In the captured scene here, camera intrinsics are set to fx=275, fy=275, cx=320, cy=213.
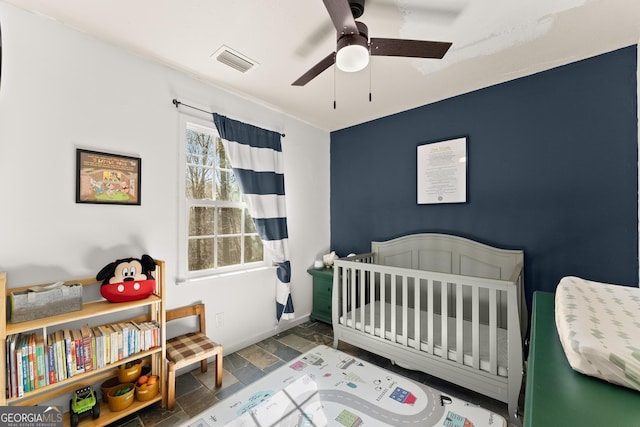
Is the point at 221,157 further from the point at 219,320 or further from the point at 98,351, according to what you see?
the point at 98,351

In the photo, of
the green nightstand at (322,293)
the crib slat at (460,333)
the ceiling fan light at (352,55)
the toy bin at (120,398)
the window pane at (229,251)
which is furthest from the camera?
the green nightstand at (322,293)

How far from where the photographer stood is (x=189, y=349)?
6.45 feet

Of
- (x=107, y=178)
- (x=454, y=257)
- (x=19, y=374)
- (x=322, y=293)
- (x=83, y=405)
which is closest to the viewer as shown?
(x=19, y=374)

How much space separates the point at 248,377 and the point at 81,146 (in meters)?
1.99

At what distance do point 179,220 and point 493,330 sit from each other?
2.36 m

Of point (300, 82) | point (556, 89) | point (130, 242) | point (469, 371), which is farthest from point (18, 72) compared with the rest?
point (556, 89)

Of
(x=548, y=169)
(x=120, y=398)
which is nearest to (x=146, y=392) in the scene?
(x=120, y=398)

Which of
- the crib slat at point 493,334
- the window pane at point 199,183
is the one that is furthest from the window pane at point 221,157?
the crib slat at point 493,334

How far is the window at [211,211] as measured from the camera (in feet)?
7.65

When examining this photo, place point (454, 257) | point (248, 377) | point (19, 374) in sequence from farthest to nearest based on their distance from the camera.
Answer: point (454, 257)
point (248, 377)
point (19, 374)

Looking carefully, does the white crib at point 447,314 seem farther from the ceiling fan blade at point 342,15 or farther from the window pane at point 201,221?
the ceiling fan blade at point 342,15

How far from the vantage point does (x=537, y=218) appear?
7.25ft

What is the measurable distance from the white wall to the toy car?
67 centimetres

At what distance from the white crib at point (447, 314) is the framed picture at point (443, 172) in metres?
0.39
